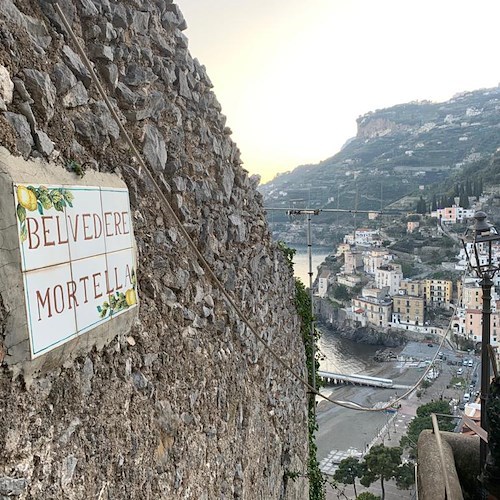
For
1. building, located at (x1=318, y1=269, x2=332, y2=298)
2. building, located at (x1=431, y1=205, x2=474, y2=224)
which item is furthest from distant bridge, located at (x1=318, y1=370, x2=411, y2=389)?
building, located at (x1=318, y1=269, x2=332, y2=298)

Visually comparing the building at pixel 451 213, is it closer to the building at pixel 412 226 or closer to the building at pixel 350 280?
the building at pixel 412 226

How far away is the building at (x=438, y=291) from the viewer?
4084cm

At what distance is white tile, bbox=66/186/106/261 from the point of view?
1.92 meters

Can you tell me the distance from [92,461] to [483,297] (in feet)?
8.77

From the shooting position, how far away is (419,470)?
3.20 meters

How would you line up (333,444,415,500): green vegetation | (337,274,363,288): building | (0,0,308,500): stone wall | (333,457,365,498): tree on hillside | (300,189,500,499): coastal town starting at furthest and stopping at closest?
1. (337,274,363,288): building
2. (300,189,500,499): coastal town
3. (333,457,365,498): tree on hillside
4. (333,444,415,500): green vegetation
5. (0,0,308,500): stone wall

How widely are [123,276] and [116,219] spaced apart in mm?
289

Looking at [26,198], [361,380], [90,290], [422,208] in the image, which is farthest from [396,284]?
[26,198]

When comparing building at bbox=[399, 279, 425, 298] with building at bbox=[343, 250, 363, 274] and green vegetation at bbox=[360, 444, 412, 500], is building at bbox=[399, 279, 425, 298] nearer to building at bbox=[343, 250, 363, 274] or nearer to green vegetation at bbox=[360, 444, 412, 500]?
building at bbox=[343, 250, 363, 274]

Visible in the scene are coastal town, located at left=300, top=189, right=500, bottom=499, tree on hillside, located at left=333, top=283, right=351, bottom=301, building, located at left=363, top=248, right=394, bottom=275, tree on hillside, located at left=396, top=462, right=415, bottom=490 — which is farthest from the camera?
tree on hillside, located at left=333, top=283, right=351, bottom=301

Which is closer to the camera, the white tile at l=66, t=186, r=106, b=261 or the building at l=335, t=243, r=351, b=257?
the white tile at l=66, t=186, r=106, b=261

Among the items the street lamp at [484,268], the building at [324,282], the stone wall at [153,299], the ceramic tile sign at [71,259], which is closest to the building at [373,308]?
the building at [324,282]

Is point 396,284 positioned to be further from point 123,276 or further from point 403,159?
point 123,276

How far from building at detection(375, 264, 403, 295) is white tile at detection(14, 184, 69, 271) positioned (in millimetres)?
47038
